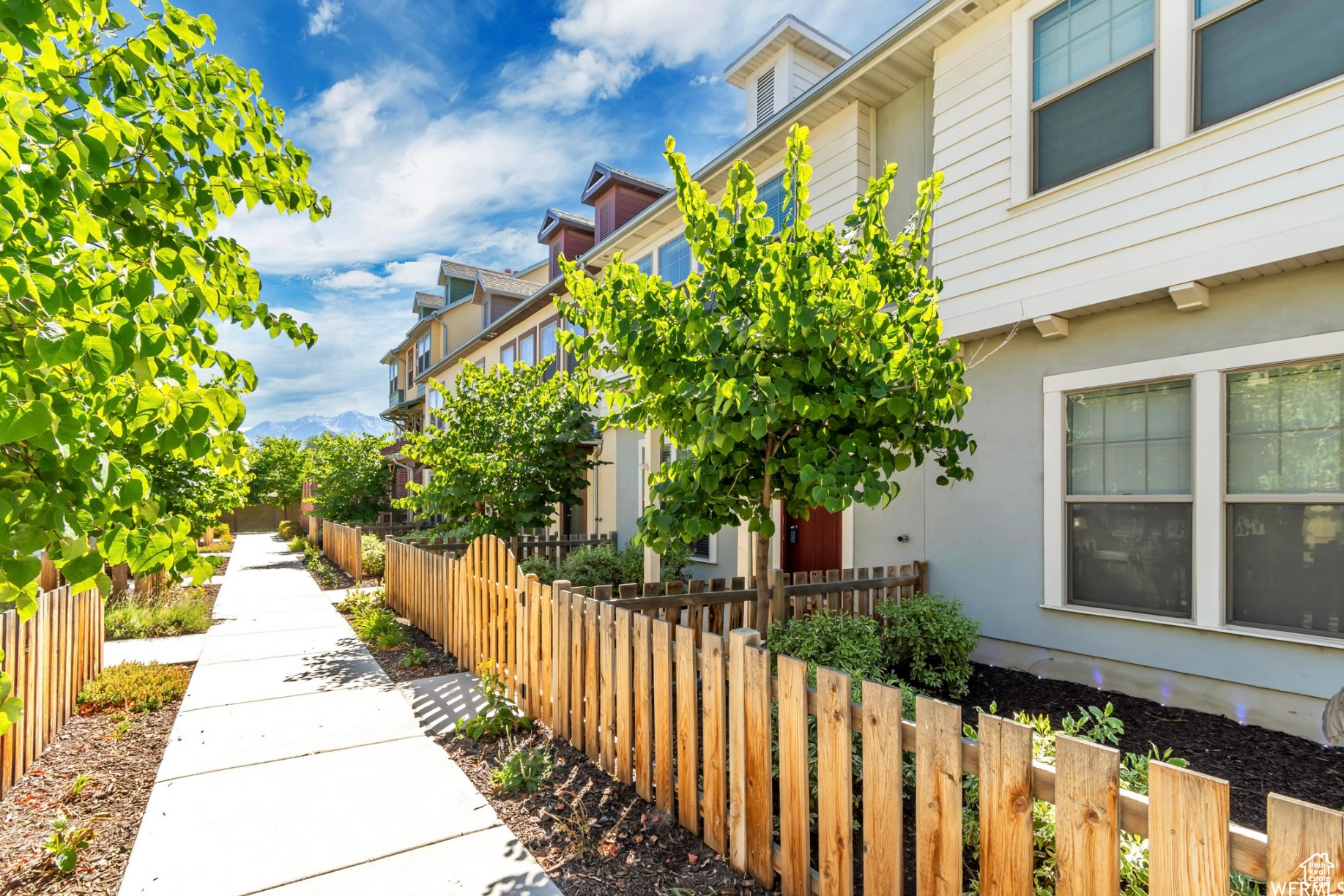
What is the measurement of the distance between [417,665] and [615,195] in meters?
11.4

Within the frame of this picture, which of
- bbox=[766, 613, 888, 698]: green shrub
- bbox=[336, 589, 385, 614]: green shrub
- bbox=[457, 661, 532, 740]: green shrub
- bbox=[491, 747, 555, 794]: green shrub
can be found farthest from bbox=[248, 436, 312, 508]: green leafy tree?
bbox=[766, 613, 888, 698]: green shrub

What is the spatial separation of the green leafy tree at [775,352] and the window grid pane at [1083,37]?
2.82 meters

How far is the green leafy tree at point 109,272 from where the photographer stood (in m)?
1.59

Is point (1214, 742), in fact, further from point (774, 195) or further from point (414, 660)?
point (774, 195)

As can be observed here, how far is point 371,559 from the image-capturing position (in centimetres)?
1372

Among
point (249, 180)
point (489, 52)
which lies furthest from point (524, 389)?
point (249, 180)

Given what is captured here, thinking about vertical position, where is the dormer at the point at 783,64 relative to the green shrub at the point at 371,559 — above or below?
above

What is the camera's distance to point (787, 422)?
4.57 meters

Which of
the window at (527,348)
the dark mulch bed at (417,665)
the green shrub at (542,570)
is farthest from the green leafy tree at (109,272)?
the window at (527,348)

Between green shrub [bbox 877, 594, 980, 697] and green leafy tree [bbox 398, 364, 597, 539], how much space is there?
517cm

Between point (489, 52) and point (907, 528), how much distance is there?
7866mm

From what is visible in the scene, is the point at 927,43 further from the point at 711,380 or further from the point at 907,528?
the point at 711,380

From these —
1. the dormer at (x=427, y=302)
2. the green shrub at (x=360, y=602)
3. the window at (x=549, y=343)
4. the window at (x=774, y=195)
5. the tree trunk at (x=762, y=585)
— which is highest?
the dormer at (x=427, y=302)

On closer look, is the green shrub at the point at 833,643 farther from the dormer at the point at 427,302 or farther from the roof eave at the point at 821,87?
the dormer at the point at 427,302
